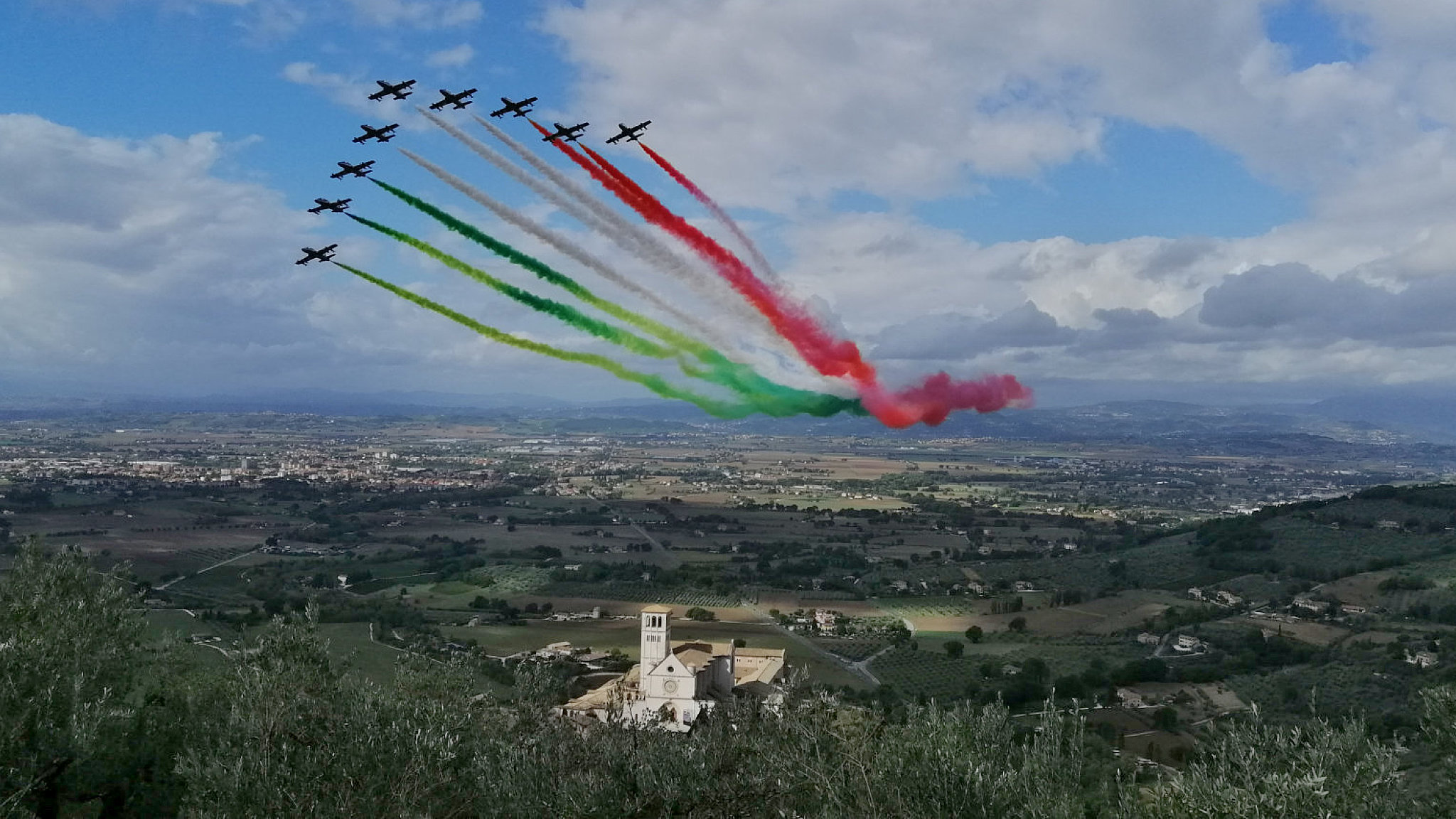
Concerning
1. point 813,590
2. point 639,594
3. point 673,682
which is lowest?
point 813,590

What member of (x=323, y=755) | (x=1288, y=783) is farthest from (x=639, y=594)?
(x=1288, y=783)

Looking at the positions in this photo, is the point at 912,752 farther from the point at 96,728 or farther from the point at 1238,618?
the point at 1238,618

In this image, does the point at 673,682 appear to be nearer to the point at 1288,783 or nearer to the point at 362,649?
the point at 362,649

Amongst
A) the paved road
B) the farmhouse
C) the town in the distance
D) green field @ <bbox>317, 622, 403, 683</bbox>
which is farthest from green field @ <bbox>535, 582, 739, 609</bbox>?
the farmhouse

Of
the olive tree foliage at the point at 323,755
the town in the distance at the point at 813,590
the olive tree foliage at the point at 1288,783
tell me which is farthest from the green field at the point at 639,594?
the olive tree foliage at the point at 1288,783

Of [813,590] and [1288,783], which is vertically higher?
[1288,783]

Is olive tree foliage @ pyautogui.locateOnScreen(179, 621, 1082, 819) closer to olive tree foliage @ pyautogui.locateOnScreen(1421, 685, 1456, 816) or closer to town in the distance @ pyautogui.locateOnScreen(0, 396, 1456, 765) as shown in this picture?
town in the distance @ pyautogui.locateOnScreen(0, 396, 1456, 765)
